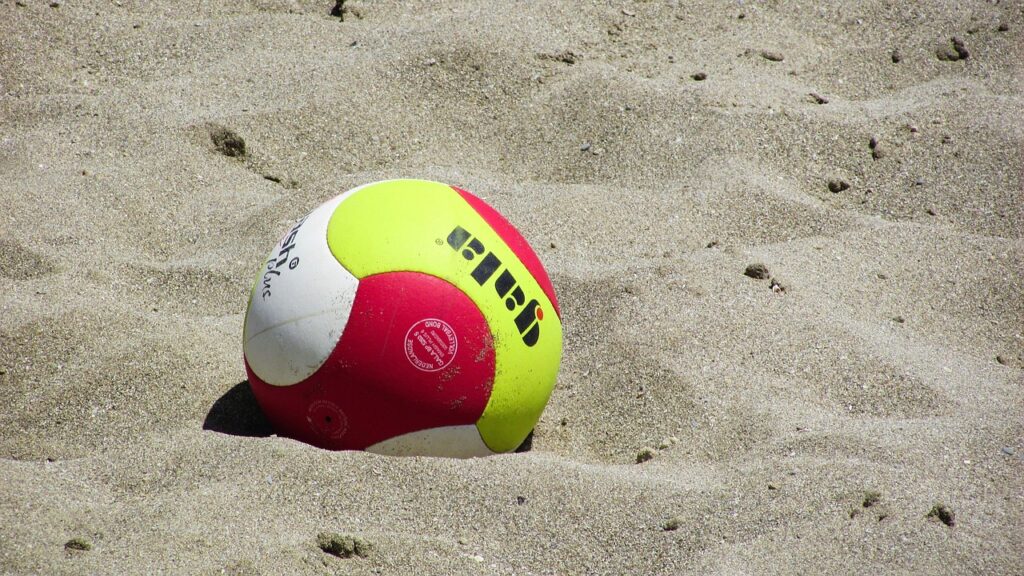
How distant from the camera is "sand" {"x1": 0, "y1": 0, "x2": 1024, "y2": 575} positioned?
2.52 m

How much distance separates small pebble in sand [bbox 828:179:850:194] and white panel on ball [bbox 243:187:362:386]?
2.30m

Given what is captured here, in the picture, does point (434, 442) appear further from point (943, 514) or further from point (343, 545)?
point (943, 514)

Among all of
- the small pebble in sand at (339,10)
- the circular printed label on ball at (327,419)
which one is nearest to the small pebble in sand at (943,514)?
the circular printed label on ball at (327,419)

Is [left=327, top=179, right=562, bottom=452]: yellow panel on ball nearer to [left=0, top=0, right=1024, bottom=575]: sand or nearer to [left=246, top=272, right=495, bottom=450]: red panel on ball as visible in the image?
[left=246, top=272, right=495, bottom=450]: red panel on ball

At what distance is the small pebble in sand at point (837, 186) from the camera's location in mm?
4161

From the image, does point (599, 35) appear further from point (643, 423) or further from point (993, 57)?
point (643, 423)

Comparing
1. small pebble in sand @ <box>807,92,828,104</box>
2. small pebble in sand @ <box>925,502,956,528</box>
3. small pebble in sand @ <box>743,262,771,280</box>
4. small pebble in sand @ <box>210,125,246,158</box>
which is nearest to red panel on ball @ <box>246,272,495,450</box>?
small pebble in sand @ <box>925,502,956,528</box>

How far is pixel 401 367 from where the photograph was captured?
104 inches

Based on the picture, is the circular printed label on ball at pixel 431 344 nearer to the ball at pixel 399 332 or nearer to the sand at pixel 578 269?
the ball at pixel 399 332

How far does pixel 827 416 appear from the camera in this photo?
3.04 m

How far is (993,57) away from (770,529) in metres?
3.28

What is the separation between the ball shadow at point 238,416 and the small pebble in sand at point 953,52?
3.64m

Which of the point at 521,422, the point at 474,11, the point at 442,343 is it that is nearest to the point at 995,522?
the point at 521,422

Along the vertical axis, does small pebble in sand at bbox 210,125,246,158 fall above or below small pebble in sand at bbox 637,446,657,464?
above
